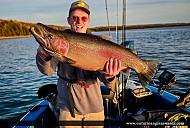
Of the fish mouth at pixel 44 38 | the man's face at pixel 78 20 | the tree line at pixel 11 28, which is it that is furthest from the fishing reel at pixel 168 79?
the tree line at pixel 11 28

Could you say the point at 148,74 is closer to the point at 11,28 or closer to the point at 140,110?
the point at 140,110

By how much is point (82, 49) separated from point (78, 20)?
423 mm

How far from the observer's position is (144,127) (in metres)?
3.82

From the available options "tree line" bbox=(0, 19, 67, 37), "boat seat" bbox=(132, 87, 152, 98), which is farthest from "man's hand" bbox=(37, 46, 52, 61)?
"tree line" bbox=(0, 19, 67, 37)

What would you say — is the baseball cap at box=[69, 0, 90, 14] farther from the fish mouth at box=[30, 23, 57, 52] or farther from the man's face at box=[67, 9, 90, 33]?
the fish mouth at box=[30, 23, 57, 52]

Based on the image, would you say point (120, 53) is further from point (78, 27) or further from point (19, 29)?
point (19, 29)

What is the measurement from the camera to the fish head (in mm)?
2639

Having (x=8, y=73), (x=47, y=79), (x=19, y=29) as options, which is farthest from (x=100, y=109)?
(x=19, y=29)

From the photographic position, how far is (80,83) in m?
3.15

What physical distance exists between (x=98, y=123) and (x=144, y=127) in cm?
91

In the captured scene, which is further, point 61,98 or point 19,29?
point 19,29

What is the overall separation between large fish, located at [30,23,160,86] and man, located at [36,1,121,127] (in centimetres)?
12

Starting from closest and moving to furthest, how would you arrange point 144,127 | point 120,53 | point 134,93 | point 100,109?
point 120,53, point 100,109, point 144,127, point 134,93

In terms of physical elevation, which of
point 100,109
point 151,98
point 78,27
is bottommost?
point 151,98
